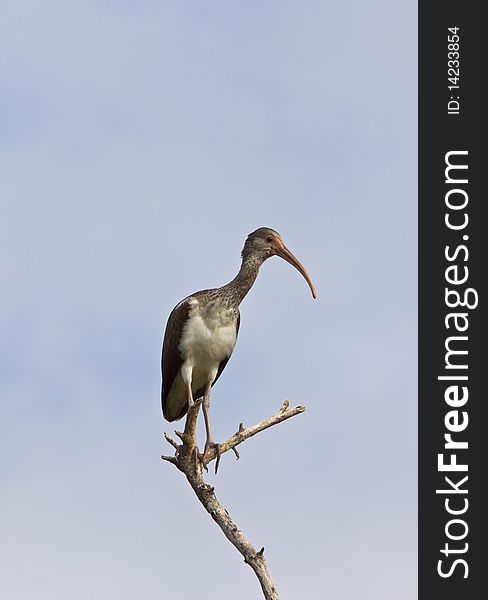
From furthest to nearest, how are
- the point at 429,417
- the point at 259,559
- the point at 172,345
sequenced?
1. the point at 172,345
2. the point at 429,417
3. the point at 259,559

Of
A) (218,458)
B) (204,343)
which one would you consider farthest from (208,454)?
(204,343)

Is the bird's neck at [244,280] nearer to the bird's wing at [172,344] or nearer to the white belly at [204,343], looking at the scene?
the white belly at [204,343]

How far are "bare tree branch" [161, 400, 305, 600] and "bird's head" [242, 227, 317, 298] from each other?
300cm

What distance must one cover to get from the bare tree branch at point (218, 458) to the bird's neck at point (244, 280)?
8.03ft

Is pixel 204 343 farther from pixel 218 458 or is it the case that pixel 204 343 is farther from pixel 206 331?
pixel 218 458

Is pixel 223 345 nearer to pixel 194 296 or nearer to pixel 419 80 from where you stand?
pixel 194 296

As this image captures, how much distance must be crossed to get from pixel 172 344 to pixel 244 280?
1.31 m

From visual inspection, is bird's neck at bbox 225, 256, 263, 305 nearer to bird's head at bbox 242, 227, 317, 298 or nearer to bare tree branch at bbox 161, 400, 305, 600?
bird's head at bbox 242, 227, 317, 298

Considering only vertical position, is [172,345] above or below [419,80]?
below

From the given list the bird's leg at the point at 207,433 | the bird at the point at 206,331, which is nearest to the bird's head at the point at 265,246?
the bird at the point at 206,331

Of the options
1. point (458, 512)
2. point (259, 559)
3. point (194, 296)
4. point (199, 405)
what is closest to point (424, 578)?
point (458, 512)

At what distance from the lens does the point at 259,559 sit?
18.2m

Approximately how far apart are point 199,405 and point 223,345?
243 centimetres

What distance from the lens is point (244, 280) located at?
69.5ft
